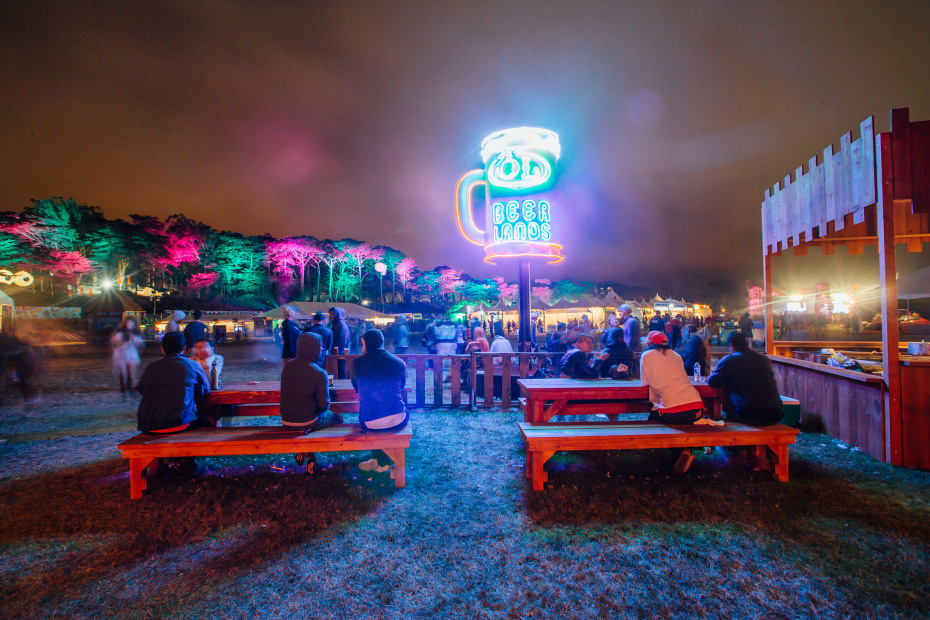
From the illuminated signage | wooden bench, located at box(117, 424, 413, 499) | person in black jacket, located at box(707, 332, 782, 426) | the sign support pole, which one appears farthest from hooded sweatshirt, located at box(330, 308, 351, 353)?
the illuminated signage

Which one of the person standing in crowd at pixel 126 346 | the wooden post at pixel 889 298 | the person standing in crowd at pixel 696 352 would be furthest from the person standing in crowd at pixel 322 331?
the wooden post at pixel 889 298

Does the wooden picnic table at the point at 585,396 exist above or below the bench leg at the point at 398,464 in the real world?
above

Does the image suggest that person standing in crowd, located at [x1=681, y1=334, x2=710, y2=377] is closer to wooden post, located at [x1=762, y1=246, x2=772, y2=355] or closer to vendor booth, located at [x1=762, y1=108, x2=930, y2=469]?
vendor booth, located at [x1=762, y1=108, x2=930, y2=469]

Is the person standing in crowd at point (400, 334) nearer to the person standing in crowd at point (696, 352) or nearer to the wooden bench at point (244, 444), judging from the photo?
Result: the wooden bench at point (244, 444)

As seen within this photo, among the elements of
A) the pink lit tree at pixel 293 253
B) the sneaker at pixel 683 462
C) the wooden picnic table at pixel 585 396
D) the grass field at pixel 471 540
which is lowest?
the grass field at pixel 471 540

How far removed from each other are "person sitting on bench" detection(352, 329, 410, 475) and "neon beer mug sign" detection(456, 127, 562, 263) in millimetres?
6900

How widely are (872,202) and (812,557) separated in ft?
14.3

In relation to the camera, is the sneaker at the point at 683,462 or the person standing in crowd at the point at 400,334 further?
the person standing in crowd at the point at 400,334

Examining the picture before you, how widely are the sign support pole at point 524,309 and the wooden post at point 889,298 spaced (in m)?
5.90

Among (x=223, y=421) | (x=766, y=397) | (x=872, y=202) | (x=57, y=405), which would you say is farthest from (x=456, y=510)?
(x=57, y=405)

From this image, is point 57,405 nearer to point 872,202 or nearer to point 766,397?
point 766,397

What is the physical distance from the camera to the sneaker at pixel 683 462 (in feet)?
14.2

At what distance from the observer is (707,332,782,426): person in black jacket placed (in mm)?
4305

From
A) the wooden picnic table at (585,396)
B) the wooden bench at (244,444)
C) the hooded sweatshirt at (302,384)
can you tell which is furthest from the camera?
the wooden picnic table at (585,396)
